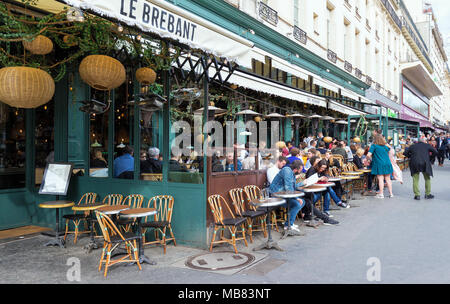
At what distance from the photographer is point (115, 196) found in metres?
6.72

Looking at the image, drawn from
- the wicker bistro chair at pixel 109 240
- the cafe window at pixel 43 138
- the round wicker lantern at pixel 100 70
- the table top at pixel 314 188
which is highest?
the round wicker lantern at pixel 100 70

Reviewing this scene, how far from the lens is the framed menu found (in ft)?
22.6

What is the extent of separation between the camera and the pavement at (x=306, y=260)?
4.61m

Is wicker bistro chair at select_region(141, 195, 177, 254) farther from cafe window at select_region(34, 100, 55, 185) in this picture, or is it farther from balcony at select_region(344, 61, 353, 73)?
balcony at select_region(344, 61, 353, 73)

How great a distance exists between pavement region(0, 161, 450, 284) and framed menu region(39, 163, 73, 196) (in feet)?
3.04

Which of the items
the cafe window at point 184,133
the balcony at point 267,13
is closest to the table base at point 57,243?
the cafe window at point 184,133

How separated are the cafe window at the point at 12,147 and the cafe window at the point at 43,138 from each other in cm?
28

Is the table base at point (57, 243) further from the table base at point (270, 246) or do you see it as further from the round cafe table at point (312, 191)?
the round cafe table at point (312, 191)

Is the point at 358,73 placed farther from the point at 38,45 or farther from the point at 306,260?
the point at 38,45

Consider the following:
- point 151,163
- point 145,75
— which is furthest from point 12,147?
point 145,75

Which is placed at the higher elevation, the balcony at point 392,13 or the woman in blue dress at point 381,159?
the balcony at point 392,13
